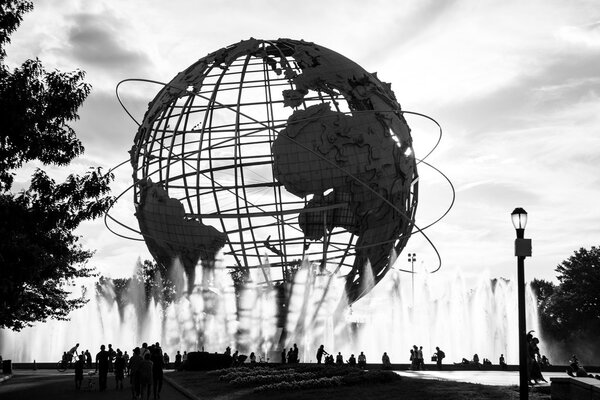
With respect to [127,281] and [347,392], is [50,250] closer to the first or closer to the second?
[347,392]

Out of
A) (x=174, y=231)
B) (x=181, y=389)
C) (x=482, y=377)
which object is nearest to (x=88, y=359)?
(x=174, y=231)

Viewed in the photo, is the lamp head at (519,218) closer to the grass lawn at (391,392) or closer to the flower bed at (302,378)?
the grass lawn at (391,392)

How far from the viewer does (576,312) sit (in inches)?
2601

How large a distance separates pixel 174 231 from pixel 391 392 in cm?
1195

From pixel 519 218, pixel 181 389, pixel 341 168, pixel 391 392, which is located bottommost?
pixel 181 389

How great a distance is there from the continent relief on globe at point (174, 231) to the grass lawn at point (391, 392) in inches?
266

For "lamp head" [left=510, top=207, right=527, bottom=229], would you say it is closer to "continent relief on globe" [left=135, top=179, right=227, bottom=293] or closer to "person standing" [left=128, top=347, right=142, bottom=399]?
"person standing" [left=128, top=347, right=142, bottom=399]

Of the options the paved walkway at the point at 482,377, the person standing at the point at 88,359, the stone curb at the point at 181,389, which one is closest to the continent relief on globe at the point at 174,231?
the stone curb at the point at 181,389

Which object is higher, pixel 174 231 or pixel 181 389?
pixel 174 231

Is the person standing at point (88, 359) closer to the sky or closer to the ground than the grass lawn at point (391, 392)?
closer to the sky

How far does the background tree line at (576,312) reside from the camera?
6544cm

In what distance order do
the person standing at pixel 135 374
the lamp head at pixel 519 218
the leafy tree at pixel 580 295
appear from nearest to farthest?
the lamp head at pixel 519 218, the person standing at pixel 135 374, the leafy tree at pixel 580 295

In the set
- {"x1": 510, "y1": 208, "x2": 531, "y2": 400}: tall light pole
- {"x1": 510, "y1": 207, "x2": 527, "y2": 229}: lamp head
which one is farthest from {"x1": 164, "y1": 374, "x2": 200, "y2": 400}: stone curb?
{"x1": 510, "y1": 207, "x2": 527, "y2": 229}: lamp head

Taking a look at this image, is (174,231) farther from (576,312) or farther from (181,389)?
A: (576,312)
